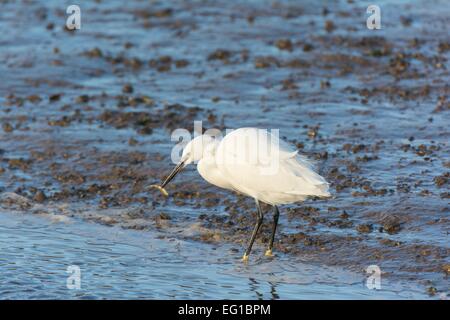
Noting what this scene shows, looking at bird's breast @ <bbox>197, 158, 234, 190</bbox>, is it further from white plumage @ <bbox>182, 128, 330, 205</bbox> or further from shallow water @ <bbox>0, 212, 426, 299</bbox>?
shallow water @ <bbox>0, 212, 426, 299</bbox>

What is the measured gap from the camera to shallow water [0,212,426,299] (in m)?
7.32

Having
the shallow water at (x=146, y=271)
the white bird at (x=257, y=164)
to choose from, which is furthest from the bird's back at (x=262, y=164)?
the shallow water at (x=146, y=271)

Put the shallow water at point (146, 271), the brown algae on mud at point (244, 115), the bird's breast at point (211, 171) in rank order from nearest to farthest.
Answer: the shallow water at point (146, 271) → the bird's breast at point (211, 171) → the brown algae on mud at point (244, 115)

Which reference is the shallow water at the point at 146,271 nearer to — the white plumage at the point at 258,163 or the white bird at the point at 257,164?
the white bird at the point at 257,164

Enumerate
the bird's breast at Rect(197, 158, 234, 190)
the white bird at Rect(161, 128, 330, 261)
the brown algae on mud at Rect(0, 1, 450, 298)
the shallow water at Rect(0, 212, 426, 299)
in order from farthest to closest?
the brown algae on mud at Rect(0, 1, 450, 298) → the bird's breast at Rect(197, 158, 234, 190) → the white bird at Rect(161, 128, 330, 261) → the shallow water at Rect(0, 212, 426, 299)

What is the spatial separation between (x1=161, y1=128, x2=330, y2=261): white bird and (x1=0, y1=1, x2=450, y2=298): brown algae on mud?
0.68m

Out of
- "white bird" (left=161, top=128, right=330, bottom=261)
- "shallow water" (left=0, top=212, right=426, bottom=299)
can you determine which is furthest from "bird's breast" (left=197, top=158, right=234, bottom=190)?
"shallow water" (left=0, top=212, right=426, bottom=299)

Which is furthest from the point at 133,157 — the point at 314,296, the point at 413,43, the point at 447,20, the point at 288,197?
the point at 447,20

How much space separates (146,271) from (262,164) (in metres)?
1.33

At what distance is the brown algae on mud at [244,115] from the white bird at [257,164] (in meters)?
0.68

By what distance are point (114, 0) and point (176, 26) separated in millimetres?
2270

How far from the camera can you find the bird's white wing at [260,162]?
311 inches

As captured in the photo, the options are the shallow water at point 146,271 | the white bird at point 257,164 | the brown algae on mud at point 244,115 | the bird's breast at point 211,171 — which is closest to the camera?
the shallow water at point 146,271

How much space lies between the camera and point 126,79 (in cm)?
1327
